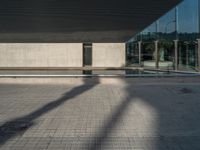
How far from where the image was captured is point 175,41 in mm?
21078

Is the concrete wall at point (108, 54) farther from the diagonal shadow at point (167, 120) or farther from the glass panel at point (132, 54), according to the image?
the diagonal shadow at point (167, 120)

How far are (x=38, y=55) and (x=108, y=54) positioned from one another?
6728mm

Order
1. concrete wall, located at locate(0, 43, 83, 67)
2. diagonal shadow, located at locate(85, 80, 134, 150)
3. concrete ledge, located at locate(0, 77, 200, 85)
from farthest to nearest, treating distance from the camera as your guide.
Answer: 1. concrete wall, located at locate(0, 43, 83, 67)
2. concrete ledge, located at locate(0, 77, 200, 85)
3. diagonal shadow, located at locate(85, 80, 134, 150)

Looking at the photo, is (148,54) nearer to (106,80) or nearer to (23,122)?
(106,80)

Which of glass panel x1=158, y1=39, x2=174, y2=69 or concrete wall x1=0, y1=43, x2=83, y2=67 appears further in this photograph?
concrete wall x1=0, y1=43, x2=83, y2=67

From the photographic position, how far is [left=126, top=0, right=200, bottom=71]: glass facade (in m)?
19.4

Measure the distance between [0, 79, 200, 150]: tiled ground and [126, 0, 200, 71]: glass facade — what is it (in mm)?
8554

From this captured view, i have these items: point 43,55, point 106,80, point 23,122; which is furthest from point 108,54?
point 23,122

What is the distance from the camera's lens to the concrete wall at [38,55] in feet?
101

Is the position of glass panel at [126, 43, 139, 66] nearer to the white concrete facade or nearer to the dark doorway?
the white concrete facade

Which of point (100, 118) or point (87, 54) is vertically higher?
point (87, 54)

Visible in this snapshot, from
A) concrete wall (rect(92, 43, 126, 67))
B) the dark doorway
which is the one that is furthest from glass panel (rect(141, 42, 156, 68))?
the dark doorway

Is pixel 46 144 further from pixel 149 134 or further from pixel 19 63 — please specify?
pixel 19 63

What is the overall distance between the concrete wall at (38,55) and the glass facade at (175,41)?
8054 mm
